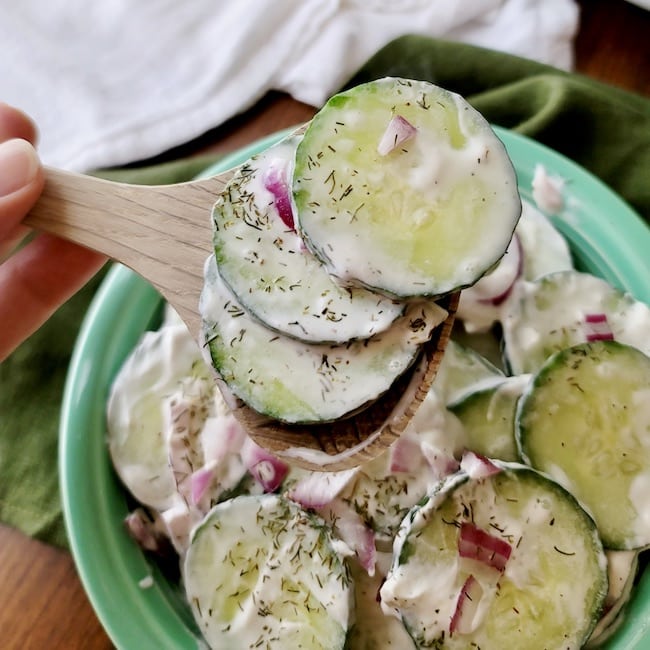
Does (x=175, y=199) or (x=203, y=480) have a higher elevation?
(x=175, y=199)

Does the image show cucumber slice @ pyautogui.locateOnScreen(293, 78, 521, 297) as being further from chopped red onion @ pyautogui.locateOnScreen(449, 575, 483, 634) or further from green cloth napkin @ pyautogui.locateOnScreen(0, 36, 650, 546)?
green cloth napkin @ pyautogui.locateOnScreen(0, 36, 650, 546)

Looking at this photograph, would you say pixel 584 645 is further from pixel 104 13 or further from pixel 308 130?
pixel 104 13

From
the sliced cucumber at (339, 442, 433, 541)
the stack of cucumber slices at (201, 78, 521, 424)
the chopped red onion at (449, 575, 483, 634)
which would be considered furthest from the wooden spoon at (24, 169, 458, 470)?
the chopped red onion at (449, 575, 483, 634)

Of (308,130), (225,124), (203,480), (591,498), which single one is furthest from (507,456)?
(225,124)

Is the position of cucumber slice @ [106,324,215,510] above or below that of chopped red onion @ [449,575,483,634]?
below

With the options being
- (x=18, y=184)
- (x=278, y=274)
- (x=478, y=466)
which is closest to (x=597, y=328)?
(x=478, y=466)

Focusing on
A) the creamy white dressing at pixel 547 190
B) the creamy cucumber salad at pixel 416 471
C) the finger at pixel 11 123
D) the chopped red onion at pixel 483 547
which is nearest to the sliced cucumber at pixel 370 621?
the creamy cucumber salad at pixel 416 471
